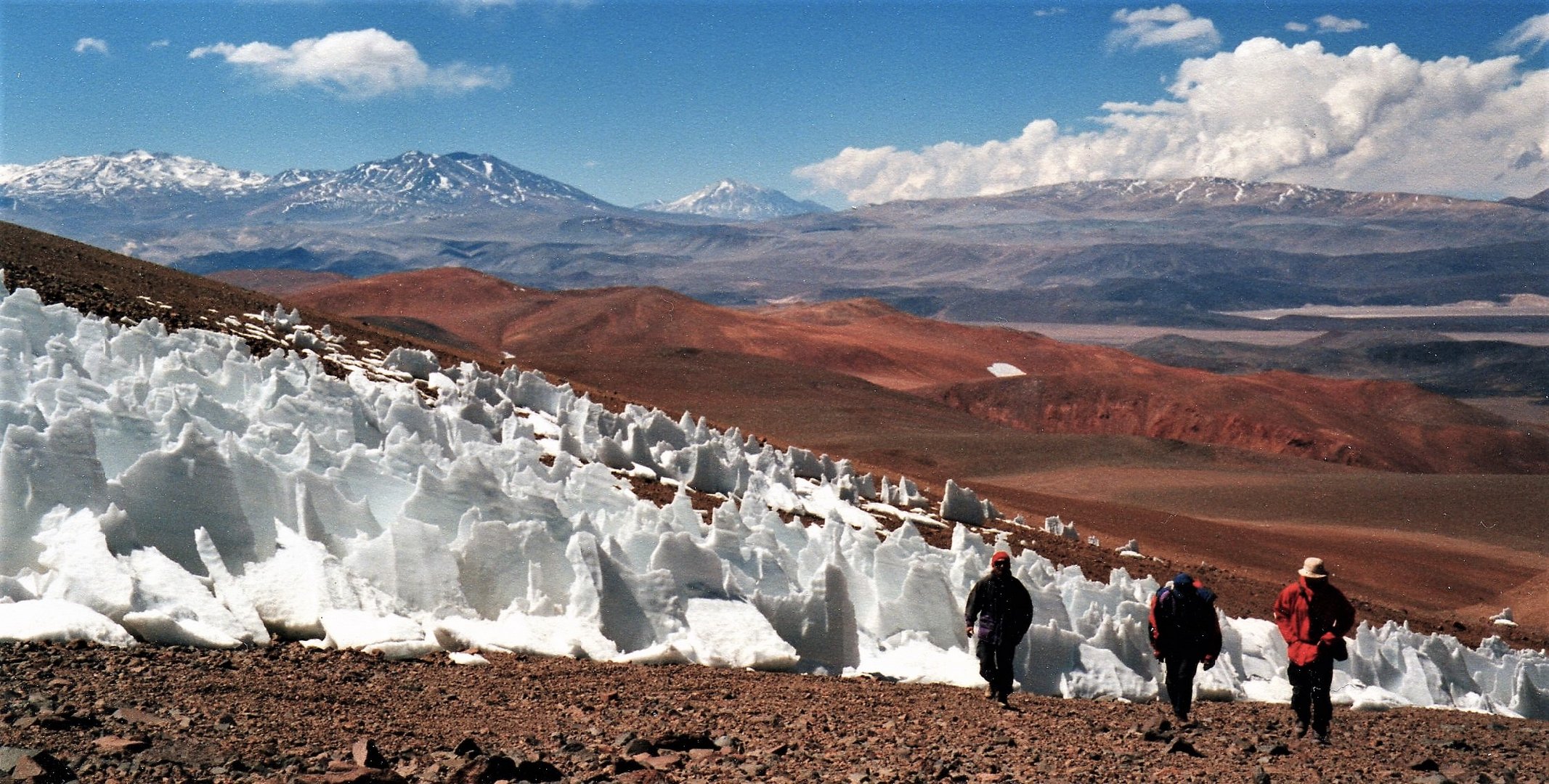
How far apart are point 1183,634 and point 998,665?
A: 1246mm

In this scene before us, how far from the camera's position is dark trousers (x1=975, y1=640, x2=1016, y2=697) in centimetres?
802

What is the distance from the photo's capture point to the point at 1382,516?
3478 centimetres

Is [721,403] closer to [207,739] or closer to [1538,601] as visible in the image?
[1538,601]

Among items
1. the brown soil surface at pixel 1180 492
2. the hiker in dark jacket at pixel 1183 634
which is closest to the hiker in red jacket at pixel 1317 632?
the hiker in dark jacket at pixel 1183 634

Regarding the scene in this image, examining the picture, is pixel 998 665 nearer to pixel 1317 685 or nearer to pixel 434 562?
pixel 1317 685

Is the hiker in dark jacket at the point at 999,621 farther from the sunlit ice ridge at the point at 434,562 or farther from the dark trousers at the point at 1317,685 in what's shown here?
the dark trousers at the point at 1317,685

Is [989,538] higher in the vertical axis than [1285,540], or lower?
higher

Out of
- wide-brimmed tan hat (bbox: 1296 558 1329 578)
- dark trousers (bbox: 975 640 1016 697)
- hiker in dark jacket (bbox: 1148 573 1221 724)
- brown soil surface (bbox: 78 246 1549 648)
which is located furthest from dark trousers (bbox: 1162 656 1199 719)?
brown soil surface (bbox: 78 246 1549 648)

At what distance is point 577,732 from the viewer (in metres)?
5.89

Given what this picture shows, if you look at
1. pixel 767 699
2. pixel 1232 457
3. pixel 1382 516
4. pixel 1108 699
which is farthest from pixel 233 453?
pixel 1232 457

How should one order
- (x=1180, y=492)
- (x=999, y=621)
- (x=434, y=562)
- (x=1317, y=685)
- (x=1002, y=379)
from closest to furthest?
(x=1317, y=685)
(x=434, y=562)
(x=999, y=621)
(x=1180, y=492)
(x=1002, y=379)

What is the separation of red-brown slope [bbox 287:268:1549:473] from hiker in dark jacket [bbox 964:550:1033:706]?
1665 inches

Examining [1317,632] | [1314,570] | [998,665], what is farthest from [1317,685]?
[998,665]

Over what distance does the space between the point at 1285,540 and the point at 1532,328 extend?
585ft
